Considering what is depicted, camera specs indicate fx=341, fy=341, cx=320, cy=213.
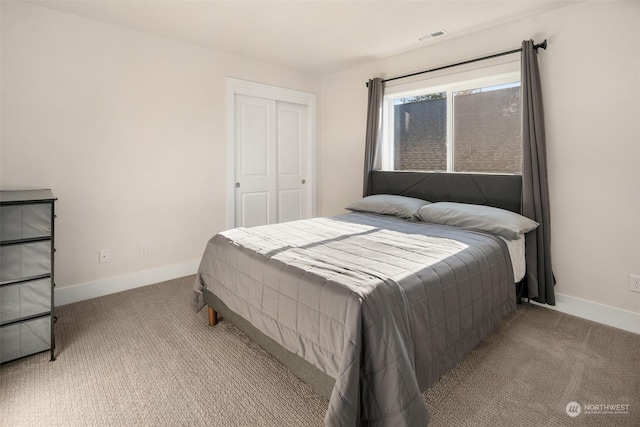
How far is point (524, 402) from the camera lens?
1.71 meters

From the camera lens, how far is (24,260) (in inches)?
78.9

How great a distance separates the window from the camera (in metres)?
3.14

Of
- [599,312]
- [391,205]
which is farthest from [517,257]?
[391,205]

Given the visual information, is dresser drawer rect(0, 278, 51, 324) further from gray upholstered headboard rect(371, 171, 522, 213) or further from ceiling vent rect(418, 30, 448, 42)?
ceiling vent rect(418, 30, 448, 42)

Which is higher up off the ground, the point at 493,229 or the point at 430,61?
the point at 430,61

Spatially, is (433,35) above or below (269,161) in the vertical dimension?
above

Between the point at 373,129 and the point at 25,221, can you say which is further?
the point at 373,129

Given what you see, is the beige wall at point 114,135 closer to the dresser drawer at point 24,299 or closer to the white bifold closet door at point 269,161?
the white bifold closet door at point 269,161

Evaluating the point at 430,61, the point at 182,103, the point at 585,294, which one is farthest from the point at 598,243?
the point at 182,103

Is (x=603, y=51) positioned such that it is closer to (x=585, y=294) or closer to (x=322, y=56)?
(x=585, y=294)

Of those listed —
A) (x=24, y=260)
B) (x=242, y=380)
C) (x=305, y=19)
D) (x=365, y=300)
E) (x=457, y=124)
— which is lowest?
(x=242, y=380)

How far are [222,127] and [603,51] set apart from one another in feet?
11.4

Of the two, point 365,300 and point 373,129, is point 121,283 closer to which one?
point 365,300

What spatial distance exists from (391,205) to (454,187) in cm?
65
